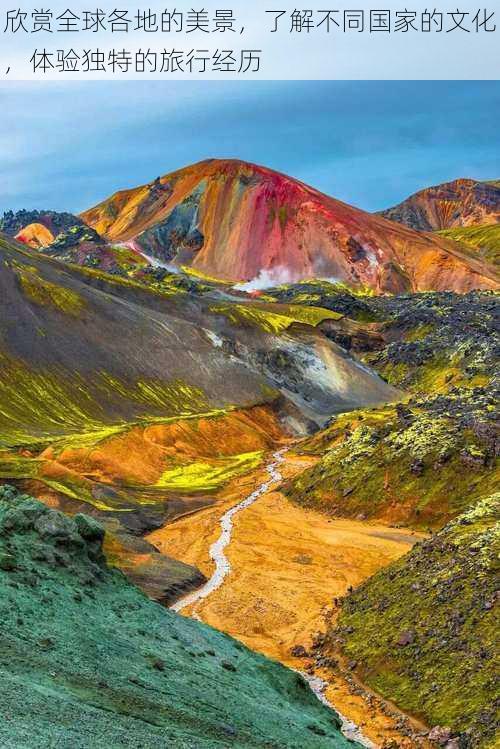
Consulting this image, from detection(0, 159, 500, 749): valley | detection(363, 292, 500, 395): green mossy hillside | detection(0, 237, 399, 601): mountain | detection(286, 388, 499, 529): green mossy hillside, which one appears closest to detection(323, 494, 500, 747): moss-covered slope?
detection(0, 159, 500, 749): valley

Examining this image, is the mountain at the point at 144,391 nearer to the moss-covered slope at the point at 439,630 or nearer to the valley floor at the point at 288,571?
the valley floor at the point at 288,571

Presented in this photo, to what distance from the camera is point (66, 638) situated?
27141 mm

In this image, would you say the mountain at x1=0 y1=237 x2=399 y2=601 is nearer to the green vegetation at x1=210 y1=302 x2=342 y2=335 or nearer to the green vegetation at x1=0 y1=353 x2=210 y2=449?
the green vegetation at x1=0 y1=353 x2=210 y2=449

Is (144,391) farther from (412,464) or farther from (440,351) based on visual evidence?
(440,351)

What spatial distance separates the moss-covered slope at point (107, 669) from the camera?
20859 millimetres

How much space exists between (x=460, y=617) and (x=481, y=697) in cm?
557

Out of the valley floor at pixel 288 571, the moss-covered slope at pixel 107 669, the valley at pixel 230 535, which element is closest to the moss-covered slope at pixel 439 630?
the valley at pixel 230 535

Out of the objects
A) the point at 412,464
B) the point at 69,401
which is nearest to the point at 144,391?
the point at 69,401

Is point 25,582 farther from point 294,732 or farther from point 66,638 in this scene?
point 294,732

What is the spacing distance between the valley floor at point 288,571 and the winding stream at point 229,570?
1.36ft

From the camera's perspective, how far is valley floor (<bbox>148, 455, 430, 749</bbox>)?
3734 cm

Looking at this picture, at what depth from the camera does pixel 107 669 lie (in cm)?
2608

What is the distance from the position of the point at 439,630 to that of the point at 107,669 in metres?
17.7

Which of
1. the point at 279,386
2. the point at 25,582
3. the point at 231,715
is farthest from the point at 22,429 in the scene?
the point at 231,715
